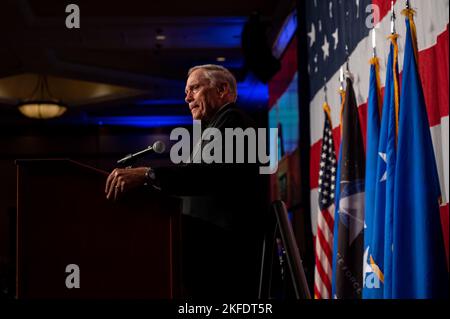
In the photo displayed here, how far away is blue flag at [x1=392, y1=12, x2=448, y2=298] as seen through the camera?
220 cm

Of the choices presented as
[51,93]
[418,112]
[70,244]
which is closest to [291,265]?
[70,244]

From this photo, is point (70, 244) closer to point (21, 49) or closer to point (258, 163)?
point (258, 163)

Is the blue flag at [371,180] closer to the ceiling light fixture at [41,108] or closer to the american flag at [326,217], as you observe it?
the american flag at [326,217]

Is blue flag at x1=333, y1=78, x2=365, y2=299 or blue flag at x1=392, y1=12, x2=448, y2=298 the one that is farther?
blue flag at x1=333, y1=78, x2=365, y2=299

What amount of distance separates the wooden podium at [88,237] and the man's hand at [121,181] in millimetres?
33

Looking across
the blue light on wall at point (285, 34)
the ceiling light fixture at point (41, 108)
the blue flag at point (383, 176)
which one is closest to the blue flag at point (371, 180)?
the blue flag at point (383, 176)

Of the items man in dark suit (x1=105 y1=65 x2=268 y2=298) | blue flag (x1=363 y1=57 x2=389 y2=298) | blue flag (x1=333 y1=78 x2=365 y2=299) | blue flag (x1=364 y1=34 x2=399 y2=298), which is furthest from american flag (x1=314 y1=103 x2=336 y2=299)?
man in dark suit (x1=105 y1=65 x2=268 y2=298)

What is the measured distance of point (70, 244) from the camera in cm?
179

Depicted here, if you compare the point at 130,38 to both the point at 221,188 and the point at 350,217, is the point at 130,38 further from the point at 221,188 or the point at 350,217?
the point at 221,188

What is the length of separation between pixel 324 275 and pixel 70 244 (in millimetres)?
2513

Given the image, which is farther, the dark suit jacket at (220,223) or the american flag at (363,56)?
the american flag at (363,56)

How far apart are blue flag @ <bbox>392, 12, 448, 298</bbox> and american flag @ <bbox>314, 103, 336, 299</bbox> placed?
62.3 inches

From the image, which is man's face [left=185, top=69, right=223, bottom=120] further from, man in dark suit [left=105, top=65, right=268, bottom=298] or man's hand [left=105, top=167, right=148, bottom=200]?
man's hand [left=105, top=167, right=148, bottom=200]

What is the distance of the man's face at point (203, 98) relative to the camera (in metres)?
2.25
